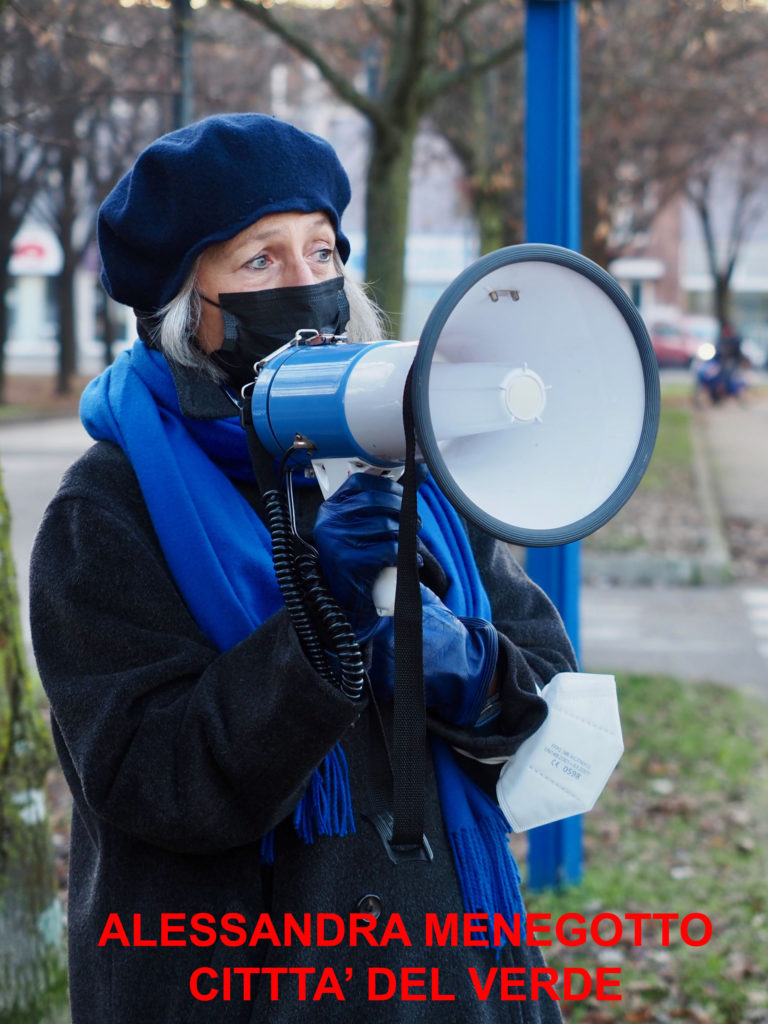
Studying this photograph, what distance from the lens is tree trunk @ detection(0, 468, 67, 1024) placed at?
288 centimetres

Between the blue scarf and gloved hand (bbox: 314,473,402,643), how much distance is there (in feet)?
0.57

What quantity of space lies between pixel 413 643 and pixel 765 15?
14197mm

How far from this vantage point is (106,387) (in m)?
1.82

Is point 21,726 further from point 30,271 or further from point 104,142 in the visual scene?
point 30,271

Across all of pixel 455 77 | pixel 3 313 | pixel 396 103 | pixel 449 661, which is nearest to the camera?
pixel 449 661

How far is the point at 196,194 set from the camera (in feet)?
5.82

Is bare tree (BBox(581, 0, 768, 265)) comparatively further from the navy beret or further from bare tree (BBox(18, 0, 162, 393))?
the navy beret

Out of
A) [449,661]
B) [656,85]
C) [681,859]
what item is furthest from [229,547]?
[656,85]

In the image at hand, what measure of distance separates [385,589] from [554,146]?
2.67 m

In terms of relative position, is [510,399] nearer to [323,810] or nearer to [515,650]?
[515,650]

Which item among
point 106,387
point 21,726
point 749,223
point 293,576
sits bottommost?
point 21,726

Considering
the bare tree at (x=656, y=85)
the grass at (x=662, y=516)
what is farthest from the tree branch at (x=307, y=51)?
the grass at (x=662, y=516)

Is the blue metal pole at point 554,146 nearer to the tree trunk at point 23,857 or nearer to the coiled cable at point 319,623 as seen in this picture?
the tree trunk at point 23,857

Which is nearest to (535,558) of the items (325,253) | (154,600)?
(325,253)
